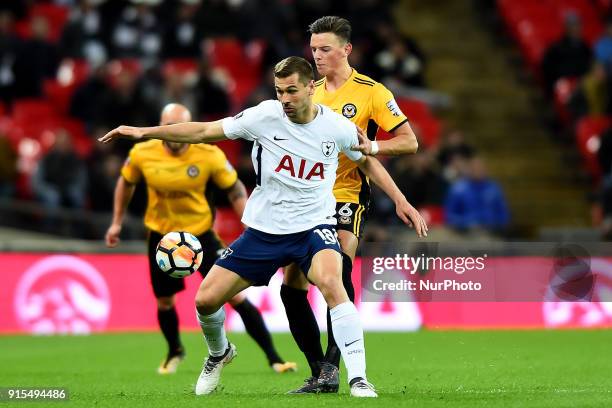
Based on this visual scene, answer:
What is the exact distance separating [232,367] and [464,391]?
3622mm

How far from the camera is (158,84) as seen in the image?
1922cm

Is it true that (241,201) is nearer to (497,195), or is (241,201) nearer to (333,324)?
(333,324)

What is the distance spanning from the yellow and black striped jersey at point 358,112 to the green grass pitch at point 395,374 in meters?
1.35

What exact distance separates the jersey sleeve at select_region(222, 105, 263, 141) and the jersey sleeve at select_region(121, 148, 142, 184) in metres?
3.28

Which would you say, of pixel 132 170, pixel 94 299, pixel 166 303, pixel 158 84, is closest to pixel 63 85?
pixel 158 84

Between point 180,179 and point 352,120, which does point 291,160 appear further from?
point 180,179

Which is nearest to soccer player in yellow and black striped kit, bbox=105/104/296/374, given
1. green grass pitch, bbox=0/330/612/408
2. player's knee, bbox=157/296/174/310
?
player's knee, bbox=157/296/174/310

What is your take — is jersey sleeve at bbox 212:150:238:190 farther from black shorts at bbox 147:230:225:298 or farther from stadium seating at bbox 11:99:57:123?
stadium seating at bbox 11:99:57:123

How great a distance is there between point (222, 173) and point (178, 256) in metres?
2.18

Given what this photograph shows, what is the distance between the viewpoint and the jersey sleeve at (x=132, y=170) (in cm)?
1148

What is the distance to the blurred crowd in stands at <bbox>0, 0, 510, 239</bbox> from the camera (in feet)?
59.4

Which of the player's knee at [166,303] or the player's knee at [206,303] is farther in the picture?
the player's knee at [166,303]

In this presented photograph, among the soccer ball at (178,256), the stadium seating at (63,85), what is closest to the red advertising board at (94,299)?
the stadium seating at (63,85)

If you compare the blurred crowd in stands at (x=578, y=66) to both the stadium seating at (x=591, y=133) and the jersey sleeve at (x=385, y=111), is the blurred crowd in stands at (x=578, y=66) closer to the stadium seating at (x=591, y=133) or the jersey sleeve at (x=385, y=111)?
the stadium seating at (x=591, y=133)
